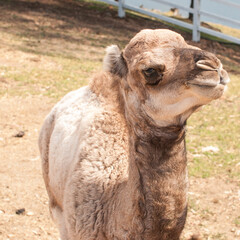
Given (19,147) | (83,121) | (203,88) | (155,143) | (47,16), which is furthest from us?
(47,16)

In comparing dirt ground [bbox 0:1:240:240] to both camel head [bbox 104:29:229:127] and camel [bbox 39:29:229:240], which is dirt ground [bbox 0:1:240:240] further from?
camel head [bbox 104:29:229:127]

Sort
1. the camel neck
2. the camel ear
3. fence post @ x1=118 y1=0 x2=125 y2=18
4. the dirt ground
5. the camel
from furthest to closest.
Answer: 1. fence post @ x1=118 y1=0 x2=125 y2=18
2. the dirt ground
3. the camel ear
4. the camel neck
5. the camel

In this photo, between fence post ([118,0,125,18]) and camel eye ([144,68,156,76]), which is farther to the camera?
fence post ([118,0,125,18])

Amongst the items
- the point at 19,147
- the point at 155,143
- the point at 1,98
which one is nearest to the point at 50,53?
the point at 1,98

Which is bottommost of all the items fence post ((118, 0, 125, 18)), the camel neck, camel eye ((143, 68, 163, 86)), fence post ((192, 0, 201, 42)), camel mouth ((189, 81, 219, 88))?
fence post ((118, 0, 125, 18))

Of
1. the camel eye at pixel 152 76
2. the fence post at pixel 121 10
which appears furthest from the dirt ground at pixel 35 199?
the fence post at pixel 121 10

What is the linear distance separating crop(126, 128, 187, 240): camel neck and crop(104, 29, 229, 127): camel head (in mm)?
123

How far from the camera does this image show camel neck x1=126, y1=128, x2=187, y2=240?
2.41m

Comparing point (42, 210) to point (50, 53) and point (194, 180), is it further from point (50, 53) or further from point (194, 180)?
point (50, 53)

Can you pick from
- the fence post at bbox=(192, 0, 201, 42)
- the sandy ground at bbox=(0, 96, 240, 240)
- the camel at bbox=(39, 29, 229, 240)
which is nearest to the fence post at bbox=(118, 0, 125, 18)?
the fence post at bbox=(192, 0, 201, 42)

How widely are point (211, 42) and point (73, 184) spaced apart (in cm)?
1098

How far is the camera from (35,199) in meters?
4.83

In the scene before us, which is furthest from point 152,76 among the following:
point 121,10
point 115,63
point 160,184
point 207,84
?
point 121,10

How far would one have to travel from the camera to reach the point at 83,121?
3.38 metres
